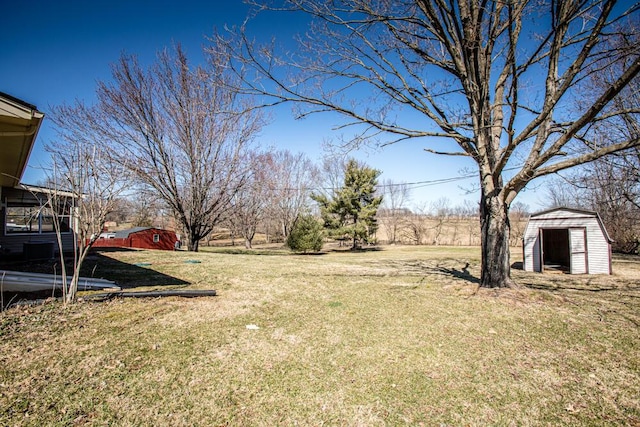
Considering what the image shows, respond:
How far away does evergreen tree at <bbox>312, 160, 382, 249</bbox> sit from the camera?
2336cm

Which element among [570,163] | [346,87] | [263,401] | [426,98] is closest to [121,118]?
[346,87]

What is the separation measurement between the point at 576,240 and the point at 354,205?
15.5m

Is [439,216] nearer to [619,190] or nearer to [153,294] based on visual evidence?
[619,190]

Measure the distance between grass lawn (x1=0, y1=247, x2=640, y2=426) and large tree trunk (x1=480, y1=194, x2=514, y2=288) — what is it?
2.89 feet

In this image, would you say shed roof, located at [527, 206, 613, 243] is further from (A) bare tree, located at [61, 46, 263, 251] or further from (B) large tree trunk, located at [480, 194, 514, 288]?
(A) bare tree, located at [61, 46, 263, 251]

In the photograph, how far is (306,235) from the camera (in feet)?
62.0

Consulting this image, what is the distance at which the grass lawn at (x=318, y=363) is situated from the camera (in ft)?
7.42

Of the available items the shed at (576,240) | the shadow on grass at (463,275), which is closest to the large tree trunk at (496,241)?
the shadow on grass at (463,275)

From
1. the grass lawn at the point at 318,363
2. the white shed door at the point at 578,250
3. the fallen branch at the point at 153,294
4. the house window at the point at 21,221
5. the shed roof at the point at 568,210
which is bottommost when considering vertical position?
the grass lawn at the point at 318,363

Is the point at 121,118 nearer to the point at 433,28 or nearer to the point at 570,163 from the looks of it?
the point at 433,28

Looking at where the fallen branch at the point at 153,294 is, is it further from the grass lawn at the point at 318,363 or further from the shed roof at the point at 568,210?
the shed roof at the point at 568,210

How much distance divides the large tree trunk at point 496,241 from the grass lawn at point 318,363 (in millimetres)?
881

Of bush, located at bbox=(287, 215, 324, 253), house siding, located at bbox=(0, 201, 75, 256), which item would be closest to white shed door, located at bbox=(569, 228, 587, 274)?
bush, located at bbox=(287, 215, 324, 253)

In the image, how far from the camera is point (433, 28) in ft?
19.8
